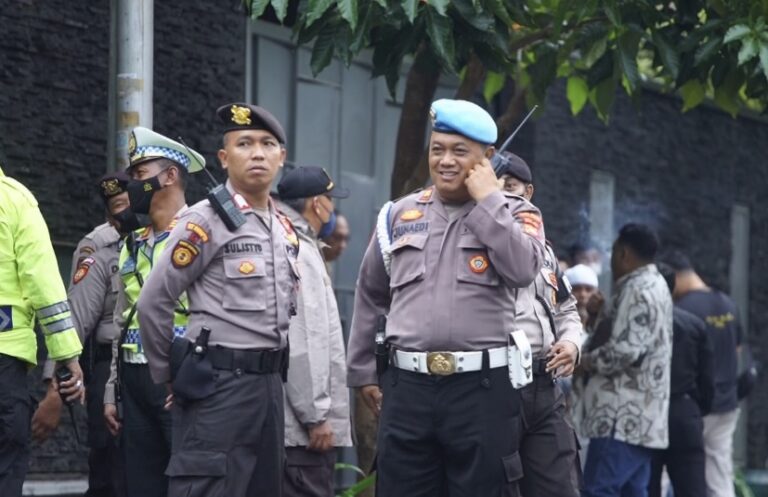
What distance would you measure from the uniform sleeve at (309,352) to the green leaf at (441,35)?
1.16 m

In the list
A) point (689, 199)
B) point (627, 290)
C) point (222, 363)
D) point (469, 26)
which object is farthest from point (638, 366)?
point (689, 199)

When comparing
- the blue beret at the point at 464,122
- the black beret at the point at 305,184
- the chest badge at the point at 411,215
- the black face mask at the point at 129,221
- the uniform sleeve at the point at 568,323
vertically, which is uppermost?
the blue beret at the point at 464,122

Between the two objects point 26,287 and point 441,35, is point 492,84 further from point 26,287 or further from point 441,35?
point 26,287

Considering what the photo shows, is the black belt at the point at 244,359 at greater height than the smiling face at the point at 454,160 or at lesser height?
lesser

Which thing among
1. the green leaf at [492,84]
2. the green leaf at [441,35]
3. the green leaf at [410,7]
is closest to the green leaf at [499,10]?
the green leaf at [441,35]

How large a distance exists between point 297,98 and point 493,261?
6.25 meters

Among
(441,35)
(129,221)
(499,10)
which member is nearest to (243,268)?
(129,221)

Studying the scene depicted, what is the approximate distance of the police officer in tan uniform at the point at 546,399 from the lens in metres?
7.87

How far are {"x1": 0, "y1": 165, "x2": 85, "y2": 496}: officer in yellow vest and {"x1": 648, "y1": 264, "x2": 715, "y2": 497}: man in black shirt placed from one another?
5.09 metres

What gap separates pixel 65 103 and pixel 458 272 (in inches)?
180

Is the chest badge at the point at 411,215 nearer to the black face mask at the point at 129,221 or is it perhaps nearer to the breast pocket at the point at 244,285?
the breast pocket at the point at 244,285

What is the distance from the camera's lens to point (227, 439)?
24.1 feet

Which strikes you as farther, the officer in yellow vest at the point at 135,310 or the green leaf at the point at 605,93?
the green leaf at the point at 605,93

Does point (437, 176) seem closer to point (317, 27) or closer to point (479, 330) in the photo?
point (479, 330)
